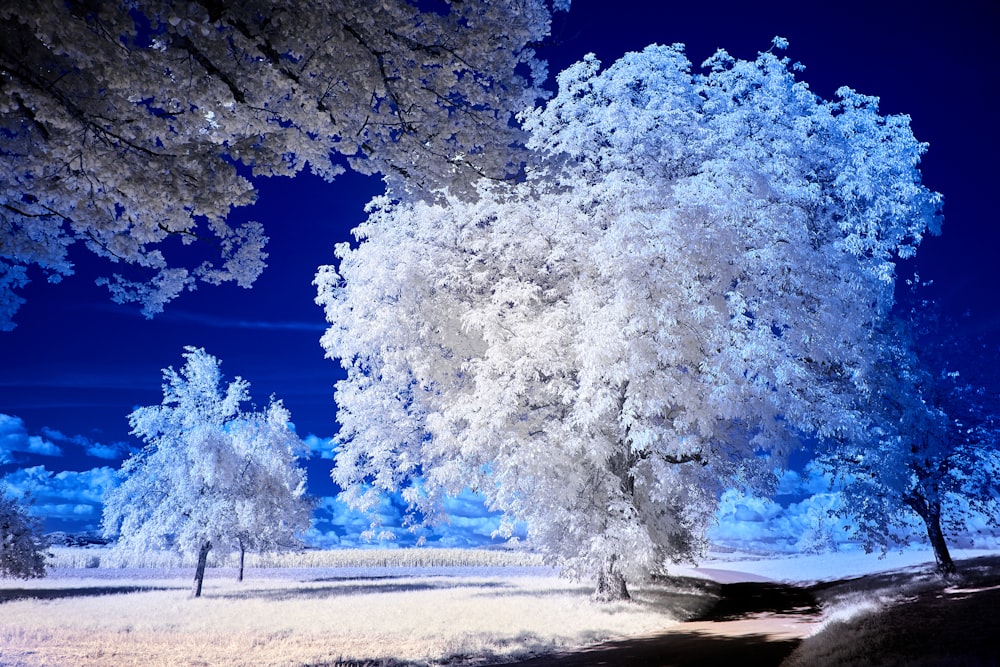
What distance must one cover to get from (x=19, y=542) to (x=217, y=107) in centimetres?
2475

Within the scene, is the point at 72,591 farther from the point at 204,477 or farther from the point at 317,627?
the point at 317,627

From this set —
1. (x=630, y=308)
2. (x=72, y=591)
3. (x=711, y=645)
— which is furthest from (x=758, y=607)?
(x=72, y=591)

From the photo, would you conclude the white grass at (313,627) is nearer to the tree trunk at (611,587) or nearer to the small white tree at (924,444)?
the tree trunk at (611,587)

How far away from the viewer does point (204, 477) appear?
23344mm

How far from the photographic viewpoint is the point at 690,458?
54.5ft

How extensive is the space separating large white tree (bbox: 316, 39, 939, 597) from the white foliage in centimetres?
760

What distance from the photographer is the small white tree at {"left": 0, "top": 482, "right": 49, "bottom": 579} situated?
2297 centimetres

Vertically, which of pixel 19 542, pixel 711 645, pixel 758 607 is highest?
pixel 19 542

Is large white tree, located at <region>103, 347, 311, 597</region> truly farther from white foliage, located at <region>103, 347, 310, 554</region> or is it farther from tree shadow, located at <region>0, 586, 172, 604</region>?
tree shadow, located at <region>0, 586, 172, 604</region>

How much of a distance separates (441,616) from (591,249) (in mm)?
9371

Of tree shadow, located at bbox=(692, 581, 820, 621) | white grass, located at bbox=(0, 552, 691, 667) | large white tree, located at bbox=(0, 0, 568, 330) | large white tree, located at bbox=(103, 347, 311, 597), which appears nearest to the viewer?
large white tree, located at bbox=(0, 0, 568, 330)

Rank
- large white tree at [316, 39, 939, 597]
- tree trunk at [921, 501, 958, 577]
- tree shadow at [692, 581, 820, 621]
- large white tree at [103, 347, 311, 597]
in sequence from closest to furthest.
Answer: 1. large white tree at [316, 39, 939, 597]
2. tree shadow at [692, 581, 820, 621]
3. tree trunk at [921, 501, 958, 577]
4. large white tree at [103, 347, 311, 597]

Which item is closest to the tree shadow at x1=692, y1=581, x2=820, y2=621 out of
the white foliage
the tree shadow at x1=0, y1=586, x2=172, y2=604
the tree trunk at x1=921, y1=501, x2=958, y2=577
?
the tree trunk at x1=921, y1=501, x2=958, y2=577

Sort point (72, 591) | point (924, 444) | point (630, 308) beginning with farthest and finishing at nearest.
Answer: point (72, 591)
point (924, 444)
point (630, 308)
